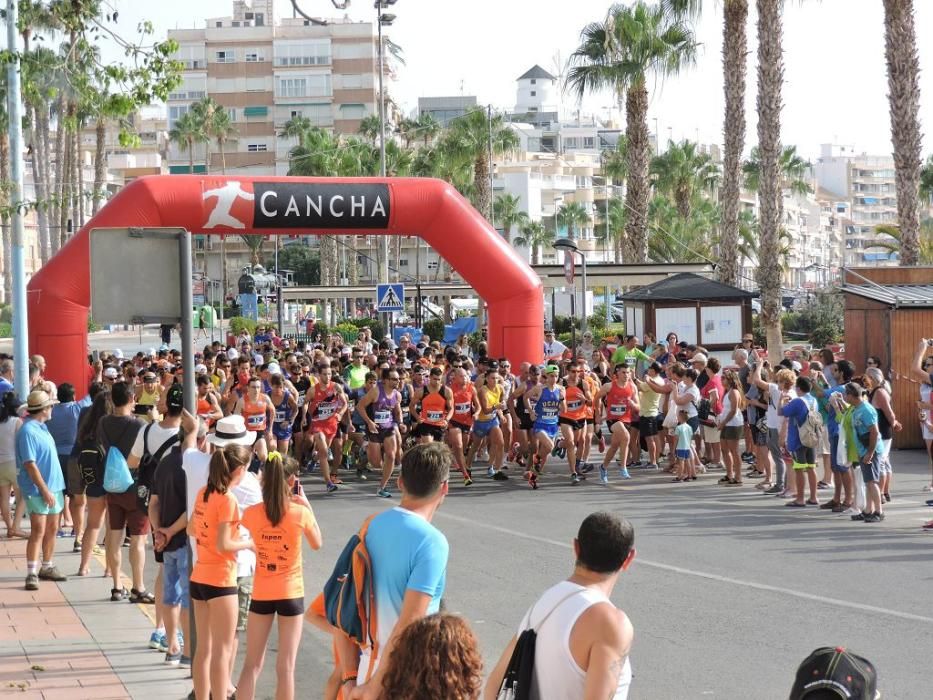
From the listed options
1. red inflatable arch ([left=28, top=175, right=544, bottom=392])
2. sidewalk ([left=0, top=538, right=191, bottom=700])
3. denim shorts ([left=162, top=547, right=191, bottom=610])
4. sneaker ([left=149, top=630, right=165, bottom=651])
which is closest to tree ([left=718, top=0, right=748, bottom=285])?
red inflatable arch ([left=28, top=175, right=544, bottom=392])

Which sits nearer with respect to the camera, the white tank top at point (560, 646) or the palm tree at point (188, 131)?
the white tank top at point (560, 646)

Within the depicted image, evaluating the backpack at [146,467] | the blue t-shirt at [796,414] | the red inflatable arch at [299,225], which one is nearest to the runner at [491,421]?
the red inflatable arch at [299,225]

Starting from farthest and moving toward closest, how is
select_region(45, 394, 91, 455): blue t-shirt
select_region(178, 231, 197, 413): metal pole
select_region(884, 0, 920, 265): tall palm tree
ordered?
select_region(884, 0, 920, 265): tall palm tree
select_region(45, 394, 91, 455): blue t-shirt
select_region(178, 231, 197, 413): metal pole

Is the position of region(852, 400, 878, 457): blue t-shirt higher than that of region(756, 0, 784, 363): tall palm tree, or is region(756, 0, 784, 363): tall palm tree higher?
region(756, 0, 784, 363): tall palm tree

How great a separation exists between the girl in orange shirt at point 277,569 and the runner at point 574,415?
1099 centimetres

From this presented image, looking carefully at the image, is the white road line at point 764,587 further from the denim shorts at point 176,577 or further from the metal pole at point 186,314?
the metal pole at point 186,314

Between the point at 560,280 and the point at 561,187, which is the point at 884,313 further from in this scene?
the point at 561,187

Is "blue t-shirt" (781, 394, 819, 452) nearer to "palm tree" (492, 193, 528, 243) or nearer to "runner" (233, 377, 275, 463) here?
"runner" (233, 377, 275, 463)

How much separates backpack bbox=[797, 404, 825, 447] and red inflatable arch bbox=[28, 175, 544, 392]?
6.97 meters

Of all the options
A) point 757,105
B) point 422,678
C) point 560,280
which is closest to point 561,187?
point 560,280

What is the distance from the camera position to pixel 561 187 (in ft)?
402

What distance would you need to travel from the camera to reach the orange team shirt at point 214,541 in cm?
694

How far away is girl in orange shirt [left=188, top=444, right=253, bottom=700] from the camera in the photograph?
6941 mm

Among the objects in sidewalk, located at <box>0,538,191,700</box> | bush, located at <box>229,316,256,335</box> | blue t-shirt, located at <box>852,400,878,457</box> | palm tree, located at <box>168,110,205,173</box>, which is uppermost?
palm tree, located at <box>168,110,205,173</box>
